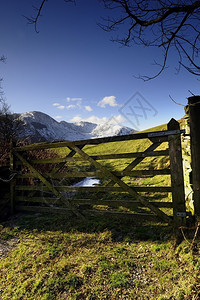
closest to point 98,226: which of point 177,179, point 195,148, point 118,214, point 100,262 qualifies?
point 118,214

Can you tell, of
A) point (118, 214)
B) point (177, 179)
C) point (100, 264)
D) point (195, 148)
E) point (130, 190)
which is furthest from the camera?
point (118, 214)

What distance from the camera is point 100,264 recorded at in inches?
115

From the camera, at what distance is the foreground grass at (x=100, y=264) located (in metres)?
2.40

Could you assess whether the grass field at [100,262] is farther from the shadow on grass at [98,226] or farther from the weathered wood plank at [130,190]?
the weathered wood plank at [130,190]

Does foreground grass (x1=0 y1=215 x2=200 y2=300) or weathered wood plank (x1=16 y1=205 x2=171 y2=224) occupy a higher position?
weathered wood plank (x1=16 y1=205 x2=171 y2=224)

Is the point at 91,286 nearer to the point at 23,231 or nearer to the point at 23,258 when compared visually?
the point at 23,258

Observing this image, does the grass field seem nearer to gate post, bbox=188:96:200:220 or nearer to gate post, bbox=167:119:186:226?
gate post, bbox=167:119:186:226

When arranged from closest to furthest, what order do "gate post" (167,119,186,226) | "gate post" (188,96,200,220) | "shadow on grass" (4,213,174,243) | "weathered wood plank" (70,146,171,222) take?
"gate post" (188,96,200,220)
"gate post" (167,119,186,226)
"shadow on grass" (4,213,174,243)
"weathered wood plank" (70,146,171,222)

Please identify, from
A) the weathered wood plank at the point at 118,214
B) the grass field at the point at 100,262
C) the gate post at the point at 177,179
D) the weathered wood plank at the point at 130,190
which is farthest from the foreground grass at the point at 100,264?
the gate post at the point at 177,179

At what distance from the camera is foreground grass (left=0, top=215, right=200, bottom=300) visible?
240cm

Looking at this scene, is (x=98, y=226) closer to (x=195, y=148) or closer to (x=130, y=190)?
(x=130, y=190)

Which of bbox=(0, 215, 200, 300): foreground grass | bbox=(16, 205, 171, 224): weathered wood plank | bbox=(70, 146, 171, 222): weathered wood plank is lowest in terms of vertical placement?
bbox=(0, 215, 200, 300): foreground grass

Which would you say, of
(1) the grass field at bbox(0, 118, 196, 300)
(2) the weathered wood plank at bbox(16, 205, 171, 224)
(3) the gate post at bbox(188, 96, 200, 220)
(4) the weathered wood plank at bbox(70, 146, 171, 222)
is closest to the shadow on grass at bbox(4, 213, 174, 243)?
(1) the grass field at bbox(0, 118, 196, 300)

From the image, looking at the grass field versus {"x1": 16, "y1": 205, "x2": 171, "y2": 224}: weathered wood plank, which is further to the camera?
{"x1": 16, "y1": 205, "x2": 171, "y2": 224}: weathered wood plank
